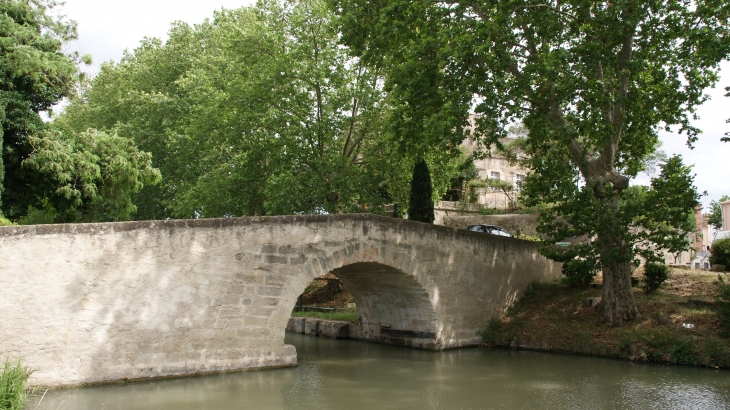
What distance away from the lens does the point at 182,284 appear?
1052cm

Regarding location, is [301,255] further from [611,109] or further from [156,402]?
[611,109]

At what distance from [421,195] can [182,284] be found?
36.1 ft

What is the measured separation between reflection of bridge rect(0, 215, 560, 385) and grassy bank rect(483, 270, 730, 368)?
253 centimetres

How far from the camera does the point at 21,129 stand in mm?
13586

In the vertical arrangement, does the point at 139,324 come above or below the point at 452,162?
below

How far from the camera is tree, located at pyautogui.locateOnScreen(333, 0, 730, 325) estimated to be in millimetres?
12438

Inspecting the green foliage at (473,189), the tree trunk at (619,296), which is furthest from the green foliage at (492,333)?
the green foliage at (473,189)

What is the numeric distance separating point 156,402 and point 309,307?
480 inches

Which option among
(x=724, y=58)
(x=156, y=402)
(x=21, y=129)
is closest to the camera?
(x=156, y=402)

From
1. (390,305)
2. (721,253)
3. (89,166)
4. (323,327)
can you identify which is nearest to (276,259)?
(390,305)

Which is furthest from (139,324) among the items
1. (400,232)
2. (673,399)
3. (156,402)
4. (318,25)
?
(318,25)

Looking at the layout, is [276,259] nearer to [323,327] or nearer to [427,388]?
[427,388]

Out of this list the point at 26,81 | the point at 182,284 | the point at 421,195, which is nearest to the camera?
the point at 182,284

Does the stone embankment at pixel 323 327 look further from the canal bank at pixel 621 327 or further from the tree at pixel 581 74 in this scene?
the tree at pixel 581 74
